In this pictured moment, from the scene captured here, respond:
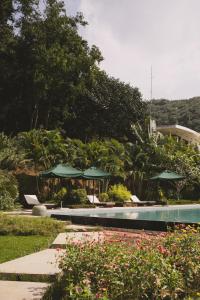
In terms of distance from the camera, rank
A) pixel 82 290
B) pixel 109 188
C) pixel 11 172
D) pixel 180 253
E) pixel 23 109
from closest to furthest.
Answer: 1. pixel 82 290
2. pixel 180 253
3. pixel 11 172
4. pixel 109 188
5. pixel 23 109

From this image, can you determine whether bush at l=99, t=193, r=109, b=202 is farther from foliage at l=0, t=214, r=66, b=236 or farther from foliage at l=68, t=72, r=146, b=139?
foliage at l=0, t=214, r=66, b=236

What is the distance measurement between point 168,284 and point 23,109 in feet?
114

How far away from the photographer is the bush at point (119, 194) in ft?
96.0

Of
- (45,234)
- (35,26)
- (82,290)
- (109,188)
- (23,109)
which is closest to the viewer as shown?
(82,290)

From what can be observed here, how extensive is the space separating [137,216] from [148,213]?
2429 mm

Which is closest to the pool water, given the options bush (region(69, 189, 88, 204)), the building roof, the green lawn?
bush (region(69, 189, 88, 204))

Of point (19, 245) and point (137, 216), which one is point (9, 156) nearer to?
point (137, 216)

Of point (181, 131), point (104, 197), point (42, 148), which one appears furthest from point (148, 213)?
point (181, 131)

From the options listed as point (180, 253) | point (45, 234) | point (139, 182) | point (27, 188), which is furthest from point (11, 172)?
point (180, 253)

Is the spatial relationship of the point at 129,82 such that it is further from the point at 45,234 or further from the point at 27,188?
the point at 45,234

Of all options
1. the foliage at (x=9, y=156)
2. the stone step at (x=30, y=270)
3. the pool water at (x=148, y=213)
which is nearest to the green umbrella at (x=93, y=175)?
the pool water at (x=148, y=213)

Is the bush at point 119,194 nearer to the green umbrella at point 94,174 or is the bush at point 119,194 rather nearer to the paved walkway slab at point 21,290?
the green umbrella at point 94,174

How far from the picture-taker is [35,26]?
119 feet

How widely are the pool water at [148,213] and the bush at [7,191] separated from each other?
9.34 ft
